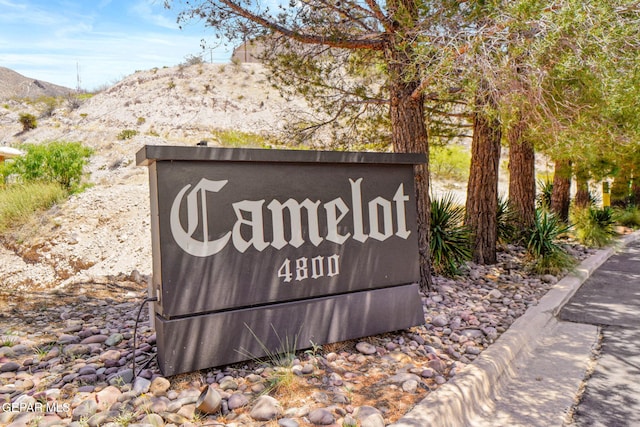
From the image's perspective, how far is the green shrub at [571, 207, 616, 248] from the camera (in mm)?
11592

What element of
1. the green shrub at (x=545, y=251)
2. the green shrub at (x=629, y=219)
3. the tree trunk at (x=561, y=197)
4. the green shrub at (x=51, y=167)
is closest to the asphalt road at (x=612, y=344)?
the green shrub at (x=545, y=251)

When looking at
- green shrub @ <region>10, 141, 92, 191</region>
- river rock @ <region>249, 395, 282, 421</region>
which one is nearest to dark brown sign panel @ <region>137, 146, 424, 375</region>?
river rock @ <region>249, 395, 282, 421</region>

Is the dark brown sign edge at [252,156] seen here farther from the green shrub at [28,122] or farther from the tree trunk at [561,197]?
the green shrub at [28,122]

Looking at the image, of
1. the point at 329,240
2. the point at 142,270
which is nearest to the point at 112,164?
the point at 142,270

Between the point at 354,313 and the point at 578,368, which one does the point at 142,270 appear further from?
the point at 578,368

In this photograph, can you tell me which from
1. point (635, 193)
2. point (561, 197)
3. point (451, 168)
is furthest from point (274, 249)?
point (451, 168)

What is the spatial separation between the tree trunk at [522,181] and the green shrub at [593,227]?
1.56 meters

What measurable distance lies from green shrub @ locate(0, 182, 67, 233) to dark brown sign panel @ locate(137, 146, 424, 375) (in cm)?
978

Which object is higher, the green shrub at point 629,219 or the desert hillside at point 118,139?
the desert hillside at point 118,139

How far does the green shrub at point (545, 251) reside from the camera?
8102 mm

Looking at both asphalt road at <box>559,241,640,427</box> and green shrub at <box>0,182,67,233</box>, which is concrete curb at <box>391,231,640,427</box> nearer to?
asphalt road at <box>559,241,640,427</box>

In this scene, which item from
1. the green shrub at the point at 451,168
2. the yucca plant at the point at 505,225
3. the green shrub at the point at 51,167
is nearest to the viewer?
the yucca plant at the point at 505,225

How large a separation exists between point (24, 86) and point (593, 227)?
69.8 m

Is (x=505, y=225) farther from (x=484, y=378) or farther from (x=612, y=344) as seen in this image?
(x=484, y=378)
